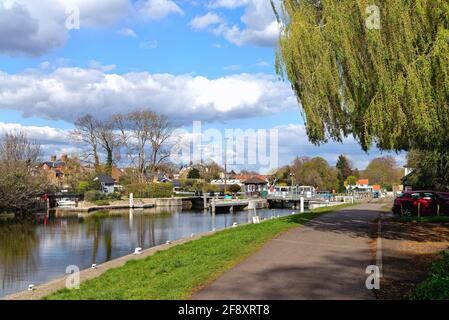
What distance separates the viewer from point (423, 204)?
87.5ft

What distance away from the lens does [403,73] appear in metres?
13.6

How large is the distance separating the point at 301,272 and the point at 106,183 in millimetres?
75825

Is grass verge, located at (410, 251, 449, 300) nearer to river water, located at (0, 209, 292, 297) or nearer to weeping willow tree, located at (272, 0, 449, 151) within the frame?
weeping willow tree, located at (272, 0, 449, 151)

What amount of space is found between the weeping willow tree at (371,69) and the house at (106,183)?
66960 millimetres

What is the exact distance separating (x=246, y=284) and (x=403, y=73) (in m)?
7.83

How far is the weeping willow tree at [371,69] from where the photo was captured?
13.1 meters

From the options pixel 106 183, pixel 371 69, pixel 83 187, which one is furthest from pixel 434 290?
pixel 106 183

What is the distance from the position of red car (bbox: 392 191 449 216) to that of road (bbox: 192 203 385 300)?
11.2 metres

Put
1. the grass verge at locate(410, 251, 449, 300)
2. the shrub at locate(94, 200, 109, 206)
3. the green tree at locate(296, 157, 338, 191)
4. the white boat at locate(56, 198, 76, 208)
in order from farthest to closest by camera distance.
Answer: the green tree at locate(296, 157, 338, 191), the shrub at locate(94, 200, 109, 206), the white boat at locate(56, 198, 76, 208), the grass verge at locate(410, 251, 449, 300)

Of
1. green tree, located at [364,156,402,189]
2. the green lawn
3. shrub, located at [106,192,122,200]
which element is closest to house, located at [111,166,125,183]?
shrub, located at [106,192,122,200]

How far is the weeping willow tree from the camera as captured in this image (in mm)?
13141

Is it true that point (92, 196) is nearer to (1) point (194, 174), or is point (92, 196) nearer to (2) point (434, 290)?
(1) point (194, 174)
